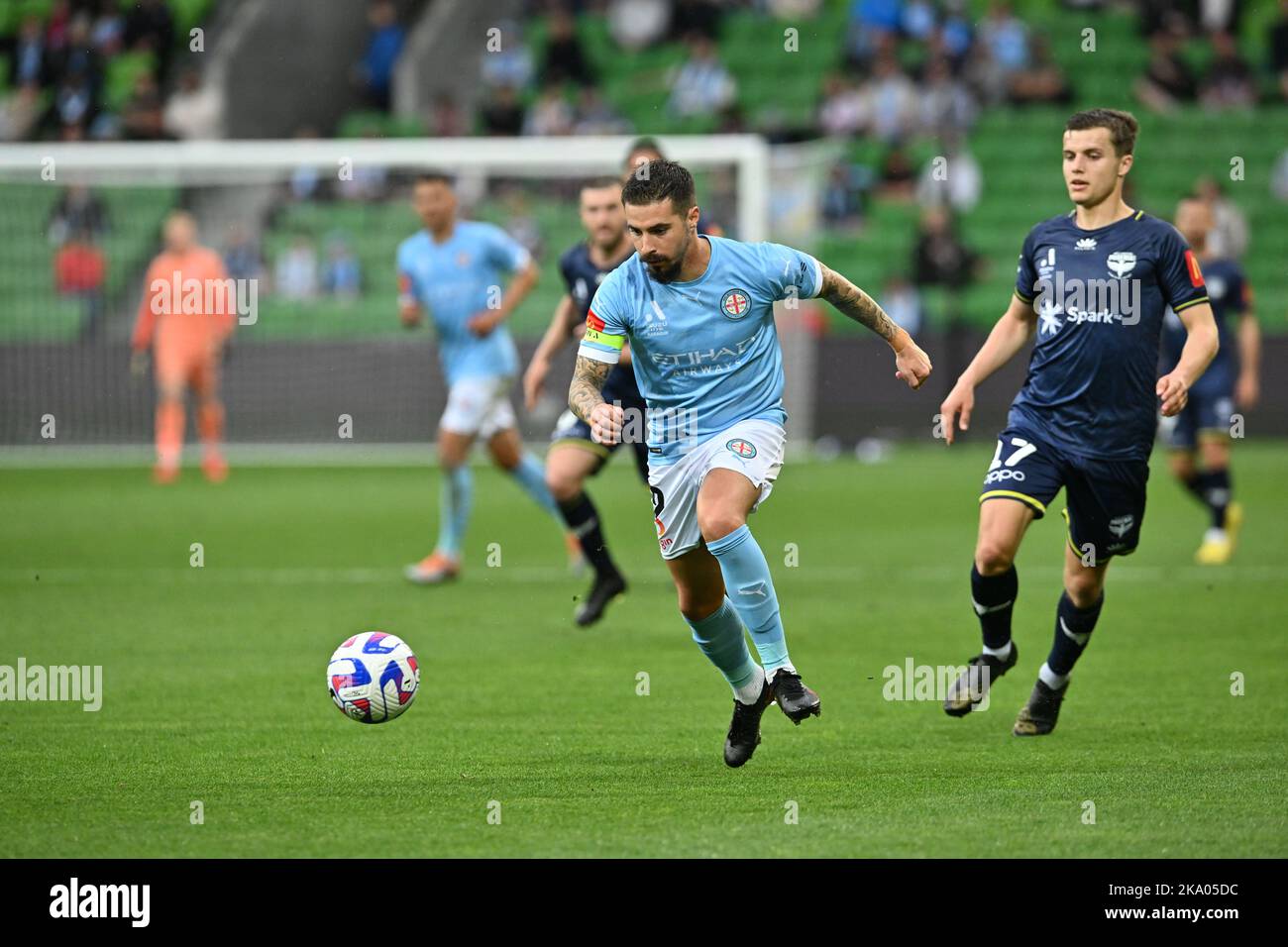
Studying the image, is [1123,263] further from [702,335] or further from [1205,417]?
[1205,417]

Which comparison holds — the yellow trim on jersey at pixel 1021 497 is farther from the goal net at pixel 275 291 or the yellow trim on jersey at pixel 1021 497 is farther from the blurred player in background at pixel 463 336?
the goal net at pixel 275 291

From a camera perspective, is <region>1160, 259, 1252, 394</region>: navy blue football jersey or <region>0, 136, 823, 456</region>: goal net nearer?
<region>1160, 259, 1252, 394</region>: navy blue football jersey

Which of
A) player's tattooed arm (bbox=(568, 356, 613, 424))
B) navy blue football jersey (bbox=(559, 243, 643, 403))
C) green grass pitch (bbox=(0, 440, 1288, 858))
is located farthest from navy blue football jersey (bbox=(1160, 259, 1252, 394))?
player's tattooed arm (bbox=(568, 356, 613, 424))

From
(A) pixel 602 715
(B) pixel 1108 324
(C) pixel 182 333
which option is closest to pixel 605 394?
(A) pixel 602 715

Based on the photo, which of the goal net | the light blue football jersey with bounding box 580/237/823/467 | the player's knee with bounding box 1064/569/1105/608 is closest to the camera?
the light blue football jersey with bounding box 580/237/823/467

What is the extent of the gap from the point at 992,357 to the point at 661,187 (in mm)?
1656

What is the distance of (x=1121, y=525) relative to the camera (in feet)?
23.1

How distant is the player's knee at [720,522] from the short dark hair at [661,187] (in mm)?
1042

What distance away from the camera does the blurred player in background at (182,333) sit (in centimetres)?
1942

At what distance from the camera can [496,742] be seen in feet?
23.3

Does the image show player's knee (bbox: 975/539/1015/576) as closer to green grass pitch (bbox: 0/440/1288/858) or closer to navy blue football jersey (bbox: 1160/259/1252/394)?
green grass pitch (bbox: 0/440/1288/858)

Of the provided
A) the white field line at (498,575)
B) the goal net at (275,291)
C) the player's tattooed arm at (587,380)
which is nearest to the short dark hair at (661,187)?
the player's tattooed arm at (587,380)

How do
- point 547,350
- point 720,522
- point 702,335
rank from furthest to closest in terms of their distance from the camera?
point 547,350
point 702,335
point 720,522

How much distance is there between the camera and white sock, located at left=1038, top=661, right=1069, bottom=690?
7266mm
